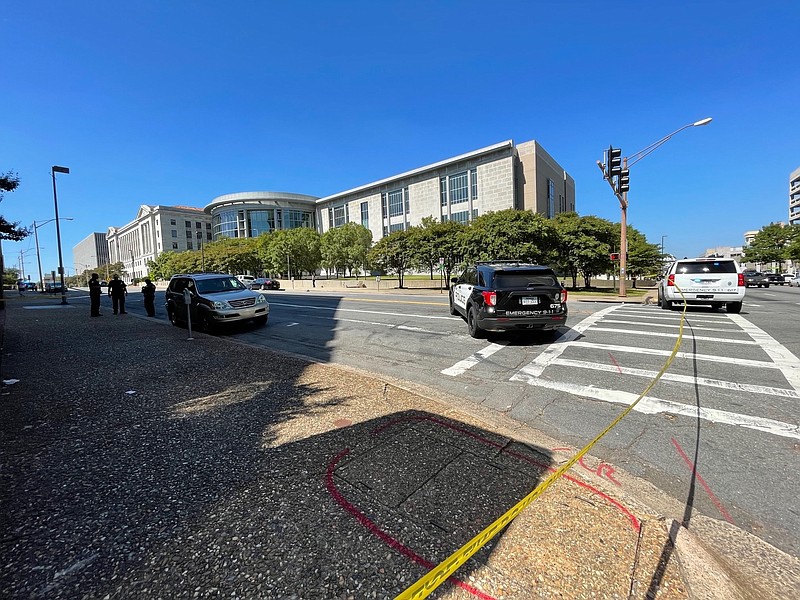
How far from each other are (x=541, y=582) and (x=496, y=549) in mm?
304

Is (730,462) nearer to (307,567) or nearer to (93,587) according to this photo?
(307,567)

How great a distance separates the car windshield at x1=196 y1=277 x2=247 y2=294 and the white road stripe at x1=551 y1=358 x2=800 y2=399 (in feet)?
34.2

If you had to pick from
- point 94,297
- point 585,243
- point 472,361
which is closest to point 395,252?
point 585,243

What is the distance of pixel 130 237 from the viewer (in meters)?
145

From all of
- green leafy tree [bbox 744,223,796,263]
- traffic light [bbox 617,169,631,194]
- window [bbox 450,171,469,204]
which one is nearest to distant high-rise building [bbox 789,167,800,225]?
green leafy tree [bbox 744,223,796,263]

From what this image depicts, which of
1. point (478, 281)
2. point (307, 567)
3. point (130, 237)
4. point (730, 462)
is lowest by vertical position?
point (730, 462)

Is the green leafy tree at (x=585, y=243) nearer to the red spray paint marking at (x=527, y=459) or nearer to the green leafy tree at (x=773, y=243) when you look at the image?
the red spray paint marking at (x=527, y=459)

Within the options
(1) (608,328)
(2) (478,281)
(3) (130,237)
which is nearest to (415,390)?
(2) (478,281)

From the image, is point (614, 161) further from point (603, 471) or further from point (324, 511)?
point (324, 511)

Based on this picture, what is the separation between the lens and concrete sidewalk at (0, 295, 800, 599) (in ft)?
6.59

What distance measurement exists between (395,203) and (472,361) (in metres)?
72.5

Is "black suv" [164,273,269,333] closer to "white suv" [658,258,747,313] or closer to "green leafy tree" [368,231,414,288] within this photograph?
"white suv" [658,258,747,313]

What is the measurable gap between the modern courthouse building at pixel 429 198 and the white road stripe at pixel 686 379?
55962 millimetres

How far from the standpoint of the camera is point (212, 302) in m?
11.1
